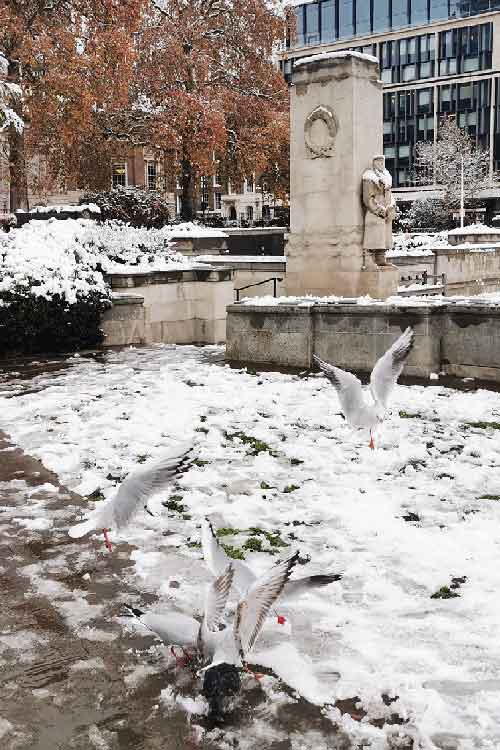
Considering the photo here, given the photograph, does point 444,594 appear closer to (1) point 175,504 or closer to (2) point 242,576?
(2) point 242,576

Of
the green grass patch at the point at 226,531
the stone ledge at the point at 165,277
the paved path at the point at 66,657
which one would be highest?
the stone ledge at the point at 165,277

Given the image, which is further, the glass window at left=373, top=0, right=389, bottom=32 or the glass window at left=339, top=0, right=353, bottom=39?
the glass window at left=339, top=0, right=353, bottom=39

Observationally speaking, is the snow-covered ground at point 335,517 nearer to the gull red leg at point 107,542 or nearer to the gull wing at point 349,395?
the gull red leg at point 107,542

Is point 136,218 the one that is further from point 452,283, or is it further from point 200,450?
point 200,450

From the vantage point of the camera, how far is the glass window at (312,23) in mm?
78131

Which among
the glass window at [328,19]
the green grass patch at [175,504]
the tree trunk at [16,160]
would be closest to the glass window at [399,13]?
the glass window at [328,19]

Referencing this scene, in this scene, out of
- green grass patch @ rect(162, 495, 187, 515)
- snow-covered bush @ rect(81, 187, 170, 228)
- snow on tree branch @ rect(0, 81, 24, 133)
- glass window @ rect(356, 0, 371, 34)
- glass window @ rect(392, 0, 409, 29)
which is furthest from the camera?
glass window @ rect(356, 0, 371, 34)

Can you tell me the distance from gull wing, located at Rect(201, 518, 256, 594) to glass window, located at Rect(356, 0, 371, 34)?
80153 millimetres

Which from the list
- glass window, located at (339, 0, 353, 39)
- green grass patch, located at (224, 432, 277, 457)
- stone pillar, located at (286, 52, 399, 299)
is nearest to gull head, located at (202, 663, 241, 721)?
green grass patch, located at (224, 432, 277, 457)

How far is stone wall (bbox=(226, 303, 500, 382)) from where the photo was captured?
34.0 feet

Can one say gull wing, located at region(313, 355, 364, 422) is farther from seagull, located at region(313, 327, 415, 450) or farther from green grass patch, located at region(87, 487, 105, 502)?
green grass patch, located at region(87, 487, 105, 502)

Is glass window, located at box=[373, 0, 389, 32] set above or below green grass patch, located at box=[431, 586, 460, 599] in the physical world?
above

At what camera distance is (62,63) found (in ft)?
81.9

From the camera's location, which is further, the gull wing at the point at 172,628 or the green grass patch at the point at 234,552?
the green grass patch at the point at 234,552
